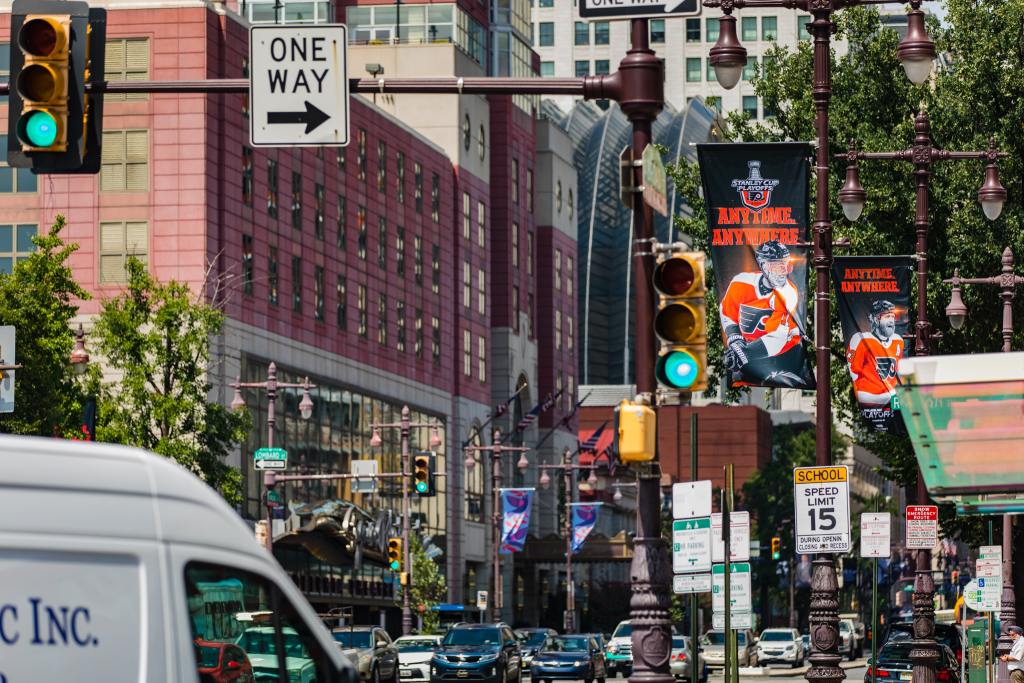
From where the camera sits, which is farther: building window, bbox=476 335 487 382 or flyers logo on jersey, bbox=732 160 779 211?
building window, bbox=476 335 487 382

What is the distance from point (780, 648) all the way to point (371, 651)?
117 feet

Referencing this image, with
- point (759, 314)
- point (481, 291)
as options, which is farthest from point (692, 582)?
point (481, 291)

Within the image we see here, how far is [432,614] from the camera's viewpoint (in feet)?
289

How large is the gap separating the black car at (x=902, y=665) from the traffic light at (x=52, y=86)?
21.0m

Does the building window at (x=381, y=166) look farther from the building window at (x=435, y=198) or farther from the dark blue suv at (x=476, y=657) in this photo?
the dark blue suv at (x=476, y=657)

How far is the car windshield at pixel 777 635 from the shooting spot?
8156 cm

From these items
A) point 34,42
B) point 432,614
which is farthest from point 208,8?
point 34,42

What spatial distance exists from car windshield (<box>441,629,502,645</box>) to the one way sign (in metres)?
36.7

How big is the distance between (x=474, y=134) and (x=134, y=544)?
4280 inches

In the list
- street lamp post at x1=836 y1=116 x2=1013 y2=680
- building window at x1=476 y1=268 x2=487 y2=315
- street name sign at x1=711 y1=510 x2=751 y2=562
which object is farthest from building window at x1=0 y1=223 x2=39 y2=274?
street name sign at x1=711 y1=510 x2=751 y2=562

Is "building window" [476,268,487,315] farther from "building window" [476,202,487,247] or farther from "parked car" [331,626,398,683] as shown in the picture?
"parked car" [331,626,398,683]

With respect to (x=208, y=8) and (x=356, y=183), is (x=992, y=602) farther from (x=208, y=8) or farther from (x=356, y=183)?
(x=356, y=183)

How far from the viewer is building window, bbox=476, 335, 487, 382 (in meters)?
118

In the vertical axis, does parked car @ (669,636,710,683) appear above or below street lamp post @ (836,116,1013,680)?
below
